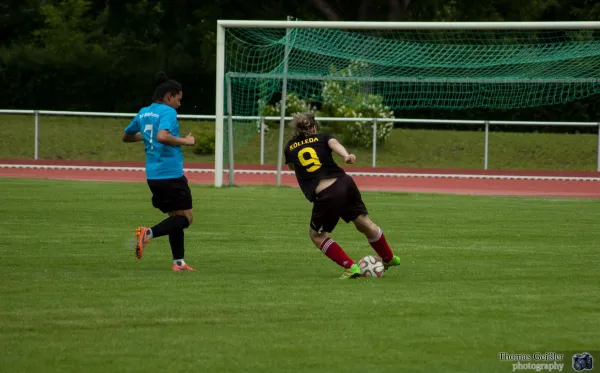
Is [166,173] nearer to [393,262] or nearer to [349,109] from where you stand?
[393,262]

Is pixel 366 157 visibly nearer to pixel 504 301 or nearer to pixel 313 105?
pixel 313 105

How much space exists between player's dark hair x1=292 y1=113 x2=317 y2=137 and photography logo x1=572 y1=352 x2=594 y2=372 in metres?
4.19

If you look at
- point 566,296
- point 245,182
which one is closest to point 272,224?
point 566,296

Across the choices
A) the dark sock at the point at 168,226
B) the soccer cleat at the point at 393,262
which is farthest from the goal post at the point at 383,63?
the dark sock at the point at 168,226

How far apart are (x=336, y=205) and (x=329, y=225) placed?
0.72 feet

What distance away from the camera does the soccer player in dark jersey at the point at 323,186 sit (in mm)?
9867

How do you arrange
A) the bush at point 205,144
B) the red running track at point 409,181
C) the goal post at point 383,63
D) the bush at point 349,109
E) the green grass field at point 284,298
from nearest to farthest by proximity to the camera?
1. the green grass field at point 284,298
2. the goal post at point 383,63
3. the red running track at point 409,181
4. the bush at point 349,109
5. the bush at point 205,144

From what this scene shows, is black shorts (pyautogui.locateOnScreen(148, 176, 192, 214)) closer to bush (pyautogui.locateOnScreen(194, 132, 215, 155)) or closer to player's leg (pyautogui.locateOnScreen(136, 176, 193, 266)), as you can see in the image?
player's leg (pyautogui.locateOnScreen(136, 176, 193, 266))

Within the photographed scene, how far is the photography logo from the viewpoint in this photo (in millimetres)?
6164

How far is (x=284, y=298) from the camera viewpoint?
8.42 metres

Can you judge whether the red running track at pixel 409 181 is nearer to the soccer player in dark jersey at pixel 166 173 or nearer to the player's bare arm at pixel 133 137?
→ the player's bare arm at pixel 133 137

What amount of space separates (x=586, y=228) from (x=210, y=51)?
28.0 metres

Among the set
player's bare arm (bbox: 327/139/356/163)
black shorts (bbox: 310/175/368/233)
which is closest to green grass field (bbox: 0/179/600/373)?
black shorts (bbox: 310/175/368/233)

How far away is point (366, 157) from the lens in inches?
1277
